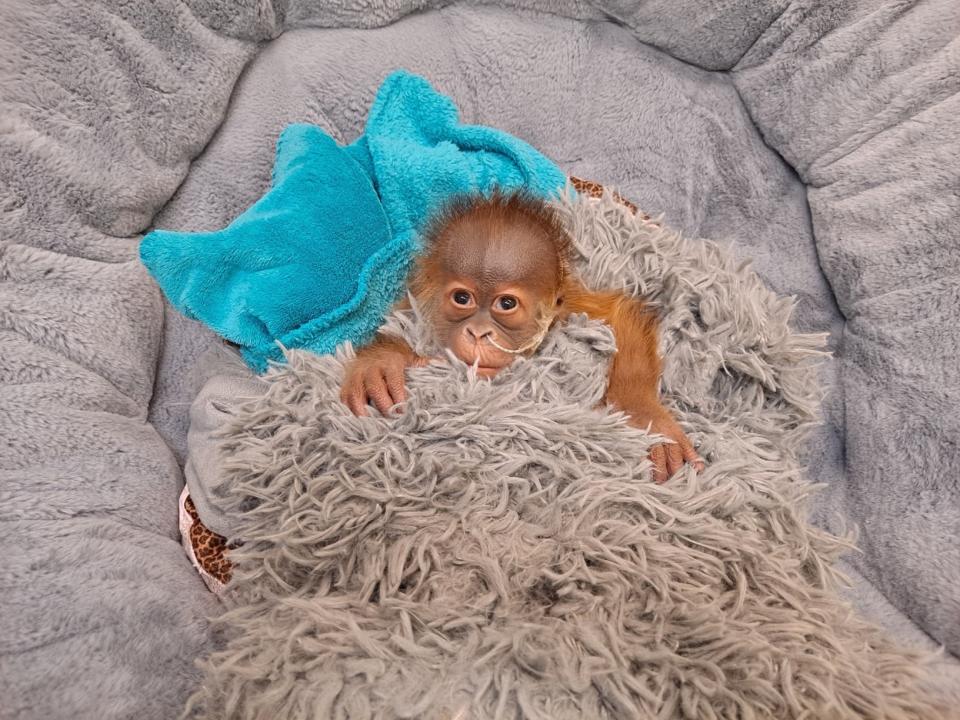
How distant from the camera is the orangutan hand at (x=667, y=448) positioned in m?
1.07

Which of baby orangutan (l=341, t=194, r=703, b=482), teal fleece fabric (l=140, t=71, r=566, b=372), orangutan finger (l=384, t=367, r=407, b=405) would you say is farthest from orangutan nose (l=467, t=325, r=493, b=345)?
teal fleece fabric (l=140, t=71, r=566, b=372)

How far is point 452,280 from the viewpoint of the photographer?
3.78 feet

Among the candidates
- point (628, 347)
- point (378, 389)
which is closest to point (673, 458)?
point (628, 347)

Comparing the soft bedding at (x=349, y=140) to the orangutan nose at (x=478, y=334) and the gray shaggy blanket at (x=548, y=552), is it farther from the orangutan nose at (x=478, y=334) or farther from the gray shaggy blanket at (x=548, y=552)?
the orangutan nose at (x=478, y=334)

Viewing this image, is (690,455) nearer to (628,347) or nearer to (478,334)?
(628,347)

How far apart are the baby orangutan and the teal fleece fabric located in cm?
12

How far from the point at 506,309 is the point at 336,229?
0.42 m

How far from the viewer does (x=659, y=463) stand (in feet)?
3.51

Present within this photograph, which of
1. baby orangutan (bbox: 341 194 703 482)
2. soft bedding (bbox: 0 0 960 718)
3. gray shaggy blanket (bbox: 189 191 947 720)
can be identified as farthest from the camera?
baby orangutan (bbox: 341 194 703 482)

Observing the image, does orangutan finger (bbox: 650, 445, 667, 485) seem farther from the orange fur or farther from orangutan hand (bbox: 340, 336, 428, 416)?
orangutan hand (bbox: 340, 336, 428, 416)

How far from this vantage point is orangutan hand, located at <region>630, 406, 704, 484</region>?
107 cm

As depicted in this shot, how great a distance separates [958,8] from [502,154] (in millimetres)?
930

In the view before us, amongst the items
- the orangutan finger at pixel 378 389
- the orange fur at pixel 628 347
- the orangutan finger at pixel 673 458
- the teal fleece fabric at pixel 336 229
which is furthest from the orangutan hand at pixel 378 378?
the orangutan finger at pixel 673 458

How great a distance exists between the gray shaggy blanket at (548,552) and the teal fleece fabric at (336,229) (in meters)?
0.20
